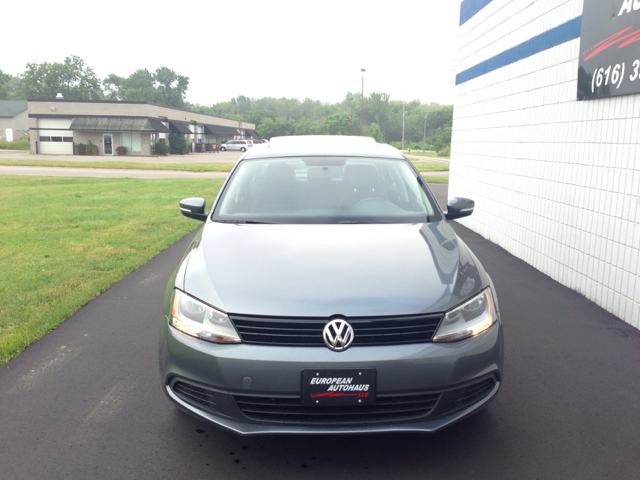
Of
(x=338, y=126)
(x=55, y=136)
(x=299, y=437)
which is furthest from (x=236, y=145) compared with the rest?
(x=299, y=437)

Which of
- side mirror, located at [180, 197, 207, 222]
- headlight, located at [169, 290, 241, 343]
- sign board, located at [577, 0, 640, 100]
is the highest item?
sign board, located at [577, 0, 640, 100]

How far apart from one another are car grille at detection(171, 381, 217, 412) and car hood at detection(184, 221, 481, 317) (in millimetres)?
428

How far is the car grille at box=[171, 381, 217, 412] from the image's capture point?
9.33ft

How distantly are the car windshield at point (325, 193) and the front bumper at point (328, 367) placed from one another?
1406mm

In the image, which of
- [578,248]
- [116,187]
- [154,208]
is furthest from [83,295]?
[116,187]

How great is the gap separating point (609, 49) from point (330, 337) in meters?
4.79

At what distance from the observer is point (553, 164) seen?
24.0 ft

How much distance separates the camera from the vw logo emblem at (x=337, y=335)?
2.72 meters

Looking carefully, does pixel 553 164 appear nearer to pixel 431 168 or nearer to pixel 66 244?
pixel 66 244

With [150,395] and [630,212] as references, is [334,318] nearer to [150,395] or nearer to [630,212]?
[150,395]

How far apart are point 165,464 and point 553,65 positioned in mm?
6804

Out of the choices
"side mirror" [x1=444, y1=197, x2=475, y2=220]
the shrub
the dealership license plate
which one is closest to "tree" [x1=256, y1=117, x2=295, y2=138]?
the shrub

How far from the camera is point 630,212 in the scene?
535 centimetres

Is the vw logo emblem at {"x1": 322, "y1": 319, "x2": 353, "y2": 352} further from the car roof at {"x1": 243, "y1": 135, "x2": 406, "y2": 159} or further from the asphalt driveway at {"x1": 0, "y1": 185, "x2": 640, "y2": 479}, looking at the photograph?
the car roof at {"x1": 243, "y1": 135, "x2": 406, "y2": 159}
